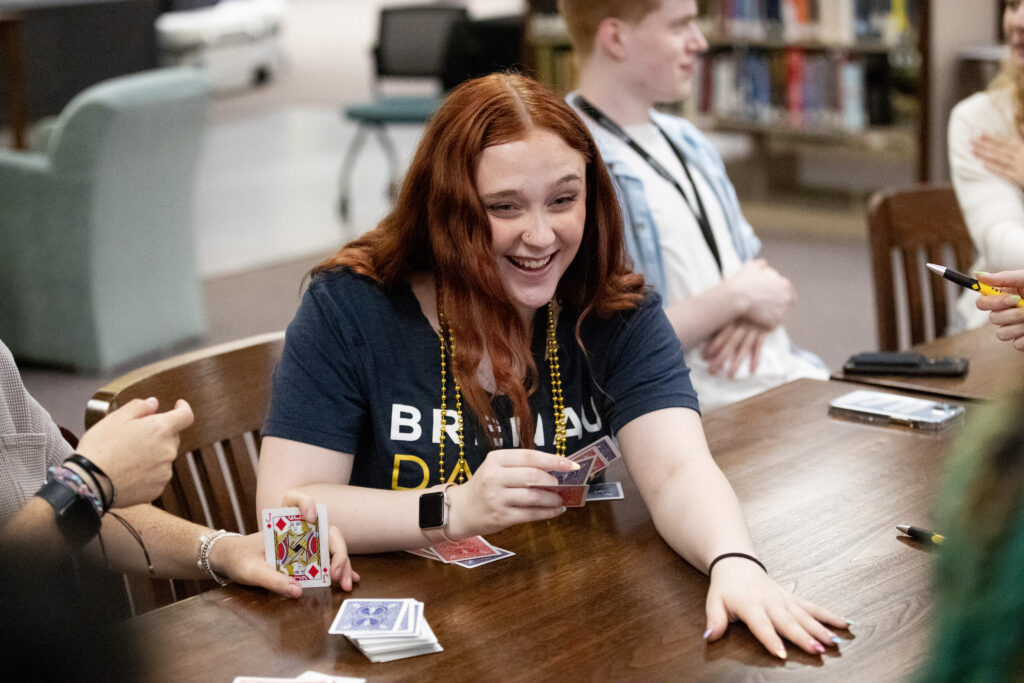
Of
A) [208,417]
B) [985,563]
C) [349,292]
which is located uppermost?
[985,563]

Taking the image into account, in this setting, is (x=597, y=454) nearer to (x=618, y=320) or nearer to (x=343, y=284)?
(x=618, y=320)

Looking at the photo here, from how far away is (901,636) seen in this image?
1.42 metres

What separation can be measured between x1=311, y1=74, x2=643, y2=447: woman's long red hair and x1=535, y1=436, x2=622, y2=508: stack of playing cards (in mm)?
161

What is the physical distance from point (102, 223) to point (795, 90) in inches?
150

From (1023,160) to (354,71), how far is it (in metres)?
11.4

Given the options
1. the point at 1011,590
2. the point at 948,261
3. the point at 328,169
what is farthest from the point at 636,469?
the point at 328,169

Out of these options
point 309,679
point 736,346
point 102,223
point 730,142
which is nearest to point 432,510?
point 309,679

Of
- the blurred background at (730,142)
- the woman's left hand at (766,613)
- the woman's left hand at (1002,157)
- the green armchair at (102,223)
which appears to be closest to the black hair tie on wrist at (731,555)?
the woman's left hand at (766,613)

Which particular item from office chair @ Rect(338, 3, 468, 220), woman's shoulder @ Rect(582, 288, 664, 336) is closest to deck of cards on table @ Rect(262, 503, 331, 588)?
woman's shoulder @ Rect(582, 288, 664, 336)

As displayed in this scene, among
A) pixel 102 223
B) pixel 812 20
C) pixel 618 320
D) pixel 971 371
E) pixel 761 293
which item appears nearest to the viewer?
pixel 618 320

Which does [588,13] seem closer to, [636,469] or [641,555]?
[636,469]

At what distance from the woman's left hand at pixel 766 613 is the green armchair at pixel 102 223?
3.68m

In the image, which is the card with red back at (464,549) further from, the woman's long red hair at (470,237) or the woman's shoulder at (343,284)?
the woman's shoulder at (343,284)

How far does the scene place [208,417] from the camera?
6.49 feet
